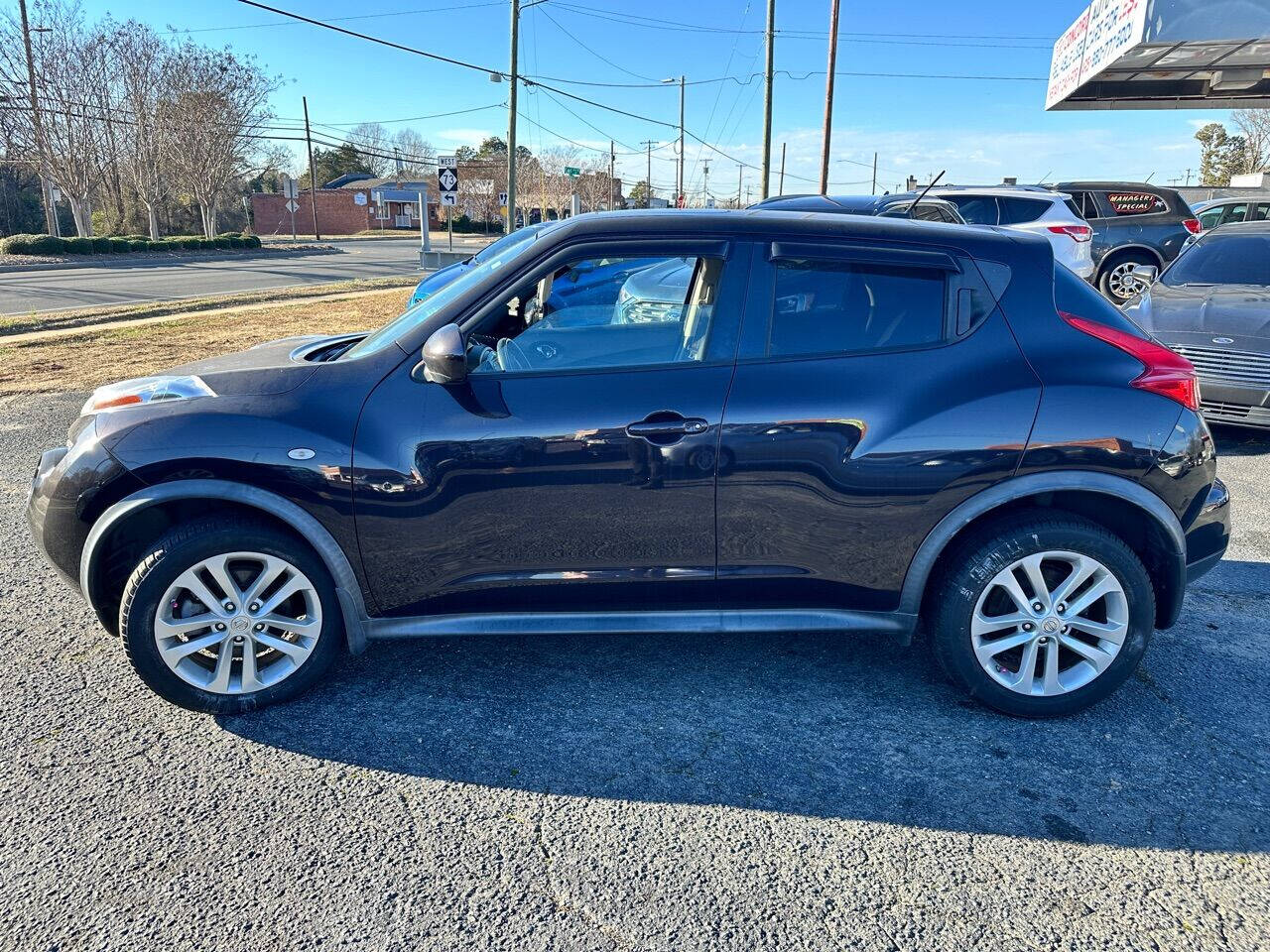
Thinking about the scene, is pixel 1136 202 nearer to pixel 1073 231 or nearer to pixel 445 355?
pixel 1073 231

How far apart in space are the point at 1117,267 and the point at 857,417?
14.0m

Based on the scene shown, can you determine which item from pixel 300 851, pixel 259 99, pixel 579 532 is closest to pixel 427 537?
pixel 579 532

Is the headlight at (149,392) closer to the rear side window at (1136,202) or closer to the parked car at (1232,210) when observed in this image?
the rear side window at (1136,202)

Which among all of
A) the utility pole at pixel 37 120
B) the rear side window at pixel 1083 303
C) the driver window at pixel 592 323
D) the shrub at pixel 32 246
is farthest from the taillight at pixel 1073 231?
the utility pole at pixel 37 120

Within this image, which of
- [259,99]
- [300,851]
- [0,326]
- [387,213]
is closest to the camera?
[300,851]

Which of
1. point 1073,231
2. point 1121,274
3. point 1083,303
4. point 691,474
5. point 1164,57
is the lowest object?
point 691,474

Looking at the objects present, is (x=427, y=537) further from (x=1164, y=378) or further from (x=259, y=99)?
(x=259, y=99)

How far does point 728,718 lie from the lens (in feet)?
10.2

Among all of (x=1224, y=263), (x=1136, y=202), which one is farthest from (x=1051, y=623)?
(x=1136, y=202)

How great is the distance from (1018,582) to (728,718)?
3.82ft

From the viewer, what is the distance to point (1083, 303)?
3162 millimetres

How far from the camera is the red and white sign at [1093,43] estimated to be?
15172 mm

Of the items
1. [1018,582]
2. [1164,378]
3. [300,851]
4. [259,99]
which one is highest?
[259,99]

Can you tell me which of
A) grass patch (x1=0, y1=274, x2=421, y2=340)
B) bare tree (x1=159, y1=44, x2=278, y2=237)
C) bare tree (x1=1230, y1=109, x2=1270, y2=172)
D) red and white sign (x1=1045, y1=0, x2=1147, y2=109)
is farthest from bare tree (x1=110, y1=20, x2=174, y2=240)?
bare tree (x1=1230, y1=109, x2=1270, y2=172)
